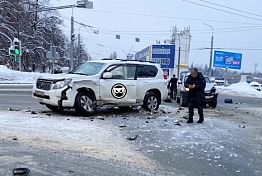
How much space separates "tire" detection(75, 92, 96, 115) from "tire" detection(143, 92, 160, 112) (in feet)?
7.52

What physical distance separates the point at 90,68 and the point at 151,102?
256 centimetres

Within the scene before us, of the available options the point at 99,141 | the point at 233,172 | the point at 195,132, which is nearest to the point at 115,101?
the point at 195,132

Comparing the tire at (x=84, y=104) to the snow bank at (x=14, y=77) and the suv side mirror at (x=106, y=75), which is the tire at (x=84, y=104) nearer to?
the suv side mirror at (x=106, y=75)

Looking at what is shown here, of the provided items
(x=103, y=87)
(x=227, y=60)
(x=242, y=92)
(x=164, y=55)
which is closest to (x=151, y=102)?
(x=103, y=87)

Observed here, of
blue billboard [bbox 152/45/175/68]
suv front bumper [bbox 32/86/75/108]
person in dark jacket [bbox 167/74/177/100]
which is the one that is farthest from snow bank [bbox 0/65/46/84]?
suv front bumper [bbox 32/86/75/108]

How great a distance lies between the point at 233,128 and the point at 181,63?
5668 cm

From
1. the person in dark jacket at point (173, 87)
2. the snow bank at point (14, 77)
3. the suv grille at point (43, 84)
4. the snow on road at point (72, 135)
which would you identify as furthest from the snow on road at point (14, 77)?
the snow on road at point (72, 135)

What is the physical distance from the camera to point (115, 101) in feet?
45.9

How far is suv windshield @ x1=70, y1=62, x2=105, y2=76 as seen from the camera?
1391cm

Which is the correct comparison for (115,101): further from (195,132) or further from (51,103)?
(195,132)

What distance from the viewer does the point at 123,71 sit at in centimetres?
1448

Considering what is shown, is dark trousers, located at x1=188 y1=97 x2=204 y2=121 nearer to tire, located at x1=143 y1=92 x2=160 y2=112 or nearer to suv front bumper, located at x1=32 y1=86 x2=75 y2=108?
tire, located at x1=143 y1=92 x2=160 y2=112

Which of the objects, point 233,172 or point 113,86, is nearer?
point 233,172

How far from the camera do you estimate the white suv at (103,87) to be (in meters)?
13.0
